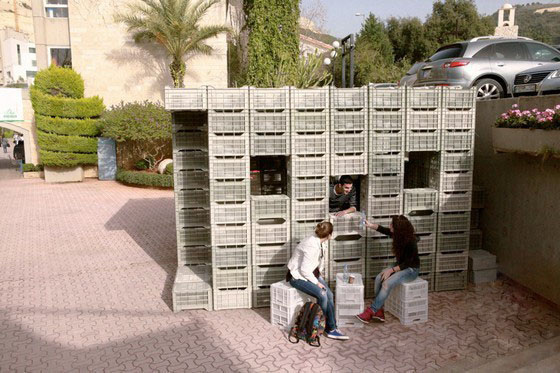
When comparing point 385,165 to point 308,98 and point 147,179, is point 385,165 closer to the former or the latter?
point 308,98

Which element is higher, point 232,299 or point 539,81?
point 539,81

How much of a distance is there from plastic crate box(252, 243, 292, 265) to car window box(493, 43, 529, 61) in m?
7.90

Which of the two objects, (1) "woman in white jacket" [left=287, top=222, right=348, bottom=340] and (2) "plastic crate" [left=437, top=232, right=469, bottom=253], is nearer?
(1) "woman in white jacket" [left=287, top=222, right=348, bottom=340]

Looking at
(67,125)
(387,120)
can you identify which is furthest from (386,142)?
(67,125)

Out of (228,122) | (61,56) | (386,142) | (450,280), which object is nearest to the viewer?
(228,122)

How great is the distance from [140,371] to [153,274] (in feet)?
12.7

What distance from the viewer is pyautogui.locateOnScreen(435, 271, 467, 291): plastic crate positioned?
26.7ft

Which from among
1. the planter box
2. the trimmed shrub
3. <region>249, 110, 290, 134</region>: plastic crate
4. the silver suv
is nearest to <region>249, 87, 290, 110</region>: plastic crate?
<region>249, 110, 290, 134</region>: plastic crate

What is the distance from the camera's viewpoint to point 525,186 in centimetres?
820

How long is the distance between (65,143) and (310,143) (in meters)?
19.2

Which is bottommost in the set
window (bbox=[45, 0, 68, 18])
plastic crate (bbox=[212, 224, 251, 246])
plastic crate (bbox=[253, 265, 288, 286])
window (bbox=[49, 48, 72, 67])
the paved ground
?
the paved ground

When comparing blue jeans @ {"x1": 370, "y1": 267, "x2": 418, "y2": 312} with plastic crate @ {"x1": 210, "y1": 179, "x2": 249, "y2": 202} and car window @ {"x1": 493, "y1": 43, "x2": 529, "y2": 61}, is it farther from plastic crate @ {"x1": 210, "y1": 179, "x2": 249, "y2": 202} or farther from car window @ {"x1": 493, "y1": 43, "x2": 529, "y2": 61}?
car window @ {"x1": 493, "y1": 43, "x2": 529, "y2": 61}

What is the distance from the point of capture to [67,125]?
2277 cm

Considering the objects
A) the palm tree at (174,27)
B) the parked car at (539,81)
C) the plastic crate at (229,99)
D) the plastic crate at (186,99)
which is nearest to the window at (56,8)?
the palm tree at (174,27)
